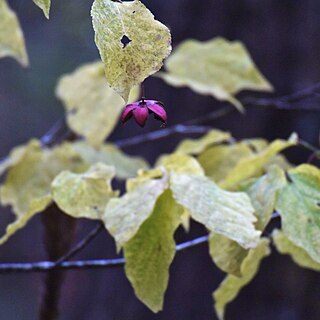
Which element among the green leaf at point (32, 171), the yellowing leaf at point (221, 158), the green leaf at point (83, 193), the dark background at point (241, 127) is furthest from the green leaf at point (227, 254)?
the dark background at point (241, 127)

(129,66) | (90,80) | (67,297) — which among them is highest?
(129,66)

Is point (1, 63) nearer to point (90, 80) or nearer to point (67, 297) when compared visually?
point (67, 297)

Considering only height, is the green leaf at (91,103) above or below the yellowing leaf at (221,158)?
above

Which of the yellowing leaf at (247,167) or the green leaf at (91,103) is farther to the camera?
the green leaf at (91,103)

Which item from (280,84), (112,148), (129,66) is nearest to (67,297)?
(280,84)

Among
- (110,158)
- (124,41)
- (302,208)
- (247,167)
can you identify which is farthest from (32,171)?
(302,208)

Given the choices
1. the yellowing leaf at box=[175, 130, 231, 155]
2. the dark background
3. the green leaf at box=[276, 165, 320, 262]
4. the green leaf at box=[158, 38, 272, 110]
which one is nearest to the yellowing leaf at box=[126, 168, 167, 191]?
the green leaf at box=[276, 165, 320, 262]

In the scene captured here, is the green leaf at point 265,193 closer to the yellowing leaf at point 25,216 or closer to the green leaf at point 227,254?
the green leaf at point 227,254

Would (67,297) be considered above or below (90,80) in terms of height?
below
